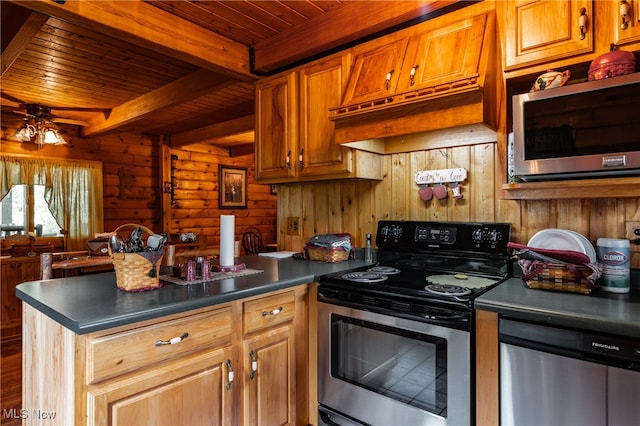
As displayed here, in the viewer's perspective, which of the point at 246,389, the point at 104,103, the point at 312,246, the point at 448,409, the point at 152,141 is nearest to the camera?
the point at 448,409

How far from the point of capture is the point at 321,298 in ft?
5.93

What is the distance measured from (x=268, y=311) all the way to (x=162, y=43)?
1.53 m

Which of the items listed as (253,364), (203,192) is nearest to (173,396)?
(253,364)

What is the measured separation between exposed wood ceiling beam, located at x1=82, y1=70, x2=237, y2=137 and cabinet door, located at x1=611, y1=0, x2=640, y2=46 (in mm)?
2207

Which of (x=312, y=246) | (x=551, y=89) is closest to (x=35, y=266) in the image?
(x=312, y=246)

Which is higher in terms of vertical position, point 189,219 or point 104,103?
point 104,103

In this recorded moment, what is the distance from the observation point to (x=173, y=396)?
4.35ft

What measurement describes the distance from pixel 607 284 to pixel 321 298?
1.18 meters

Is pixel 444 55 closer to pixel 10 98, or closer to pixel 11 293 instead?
pixel 10 98

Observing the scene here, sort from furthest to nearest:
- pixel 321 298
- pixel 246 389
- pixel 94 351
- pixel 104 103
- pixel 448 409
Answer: pixel 104 103 → pixel 321 298 → pixel 246 389 → pixel 448 409 → pixel 94 351

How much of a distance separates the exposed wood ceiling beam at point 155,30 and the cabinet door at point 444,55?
3.80 feet

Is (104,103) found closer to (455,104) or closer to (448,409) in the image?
(455,104)

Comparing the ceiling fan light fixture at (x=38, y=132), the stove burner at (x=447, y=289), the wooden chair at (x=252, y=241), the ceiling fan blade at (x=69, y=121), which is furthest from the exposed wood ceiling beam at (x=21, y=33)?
the wooden chair at (x=252, y=241)

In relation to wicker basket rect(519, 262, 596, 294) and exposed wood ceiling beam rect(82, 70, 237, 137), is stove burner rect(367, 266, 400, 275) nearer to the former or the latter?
wicker basket rect(519, 262, 596, 294)
